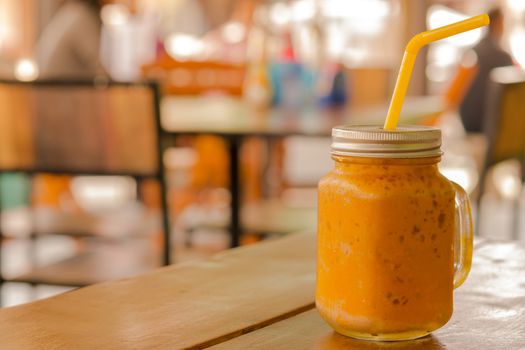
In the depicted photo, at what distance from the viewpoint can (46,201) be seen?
3896 millimetres

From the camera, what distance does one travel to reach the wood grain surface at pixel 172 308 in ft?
2.12

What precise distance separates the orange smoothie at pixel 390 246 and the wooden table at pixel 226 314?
0.02 metres

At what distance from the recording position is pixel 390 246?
0.63 meters

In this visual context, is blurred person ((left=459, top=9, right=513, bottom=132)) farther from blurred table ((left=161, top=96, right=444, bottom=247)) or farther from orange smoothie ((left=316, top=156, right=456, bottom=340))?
orange smoothie ((left=316, top=156, right=456, bottom=340))

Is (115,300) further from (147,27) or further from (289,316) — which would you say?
(147,27)

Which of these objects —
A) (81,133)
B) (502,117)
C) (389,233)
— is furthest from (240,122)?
(389,233)

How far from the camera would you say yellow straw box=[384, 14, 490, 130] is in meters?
0.65

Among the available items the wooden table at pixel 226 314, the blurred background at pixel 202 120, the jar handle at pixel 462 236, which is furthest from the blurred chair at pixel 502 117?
the jar handle at pixel 462 236

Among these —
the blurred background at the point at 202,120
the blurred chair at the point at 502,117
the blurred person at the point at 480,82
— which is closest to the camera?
the blurred background at the point at 202,120

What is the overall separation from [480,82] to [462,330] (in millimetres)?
4702

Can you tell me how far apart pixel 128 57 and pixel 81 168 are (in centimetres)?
589

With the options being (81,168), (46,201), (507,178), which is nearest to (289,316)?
(81,168)

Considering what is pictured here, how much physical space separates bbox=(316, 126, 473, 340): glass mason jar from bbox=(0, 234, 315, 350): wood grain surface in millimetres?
91

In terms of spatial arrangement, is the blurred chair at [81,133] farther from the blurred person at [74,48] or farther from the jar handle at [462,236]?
the blurred person at [74,48]
